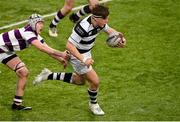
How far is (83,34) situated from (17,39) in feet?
4.08

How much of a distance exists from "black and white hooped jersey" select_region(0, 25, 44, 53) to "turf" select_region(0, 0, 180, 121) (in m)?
1.23

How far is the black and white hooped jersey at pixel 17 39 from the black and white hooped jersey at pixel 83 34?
2.16ft

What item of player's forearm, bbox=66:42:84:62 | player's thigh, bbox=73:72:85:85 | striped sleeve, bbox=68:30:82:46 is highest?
striped sleeve, bbox=68:30:82:46

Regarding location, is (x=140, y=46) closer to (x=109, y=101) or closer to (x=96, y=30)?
(x=109, y=101)

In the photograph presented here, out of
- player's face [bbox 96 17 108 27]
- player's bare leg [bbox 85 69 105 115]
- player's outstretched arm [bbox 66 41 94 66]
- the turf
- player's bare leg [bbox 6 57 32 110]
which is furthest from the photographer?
the turf

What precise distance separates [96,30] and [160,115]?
2012 mm

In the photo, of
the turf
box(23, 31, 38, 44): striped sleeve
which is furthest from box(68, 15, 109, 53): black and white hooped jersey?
the turf

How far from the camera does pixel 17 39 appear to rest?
10.0 metres

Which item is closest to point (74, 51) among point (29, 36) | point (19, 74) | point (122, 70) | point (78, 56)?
point (78, 56)

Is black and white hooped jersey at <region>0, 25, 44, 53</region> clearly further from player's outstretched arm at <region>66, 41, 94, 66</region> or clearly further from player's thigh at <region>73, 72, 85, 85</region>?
player's thigh at <region>73, 72, 85, 85</region>

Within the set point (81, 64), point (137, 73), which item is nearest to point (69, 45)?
point (81, 64)

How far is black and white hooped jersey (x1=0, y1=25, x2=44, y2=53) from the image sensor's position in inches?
388

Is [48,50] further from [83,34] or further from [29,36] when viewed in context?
[83,34]

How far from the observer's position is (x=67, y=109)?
10539 mm
